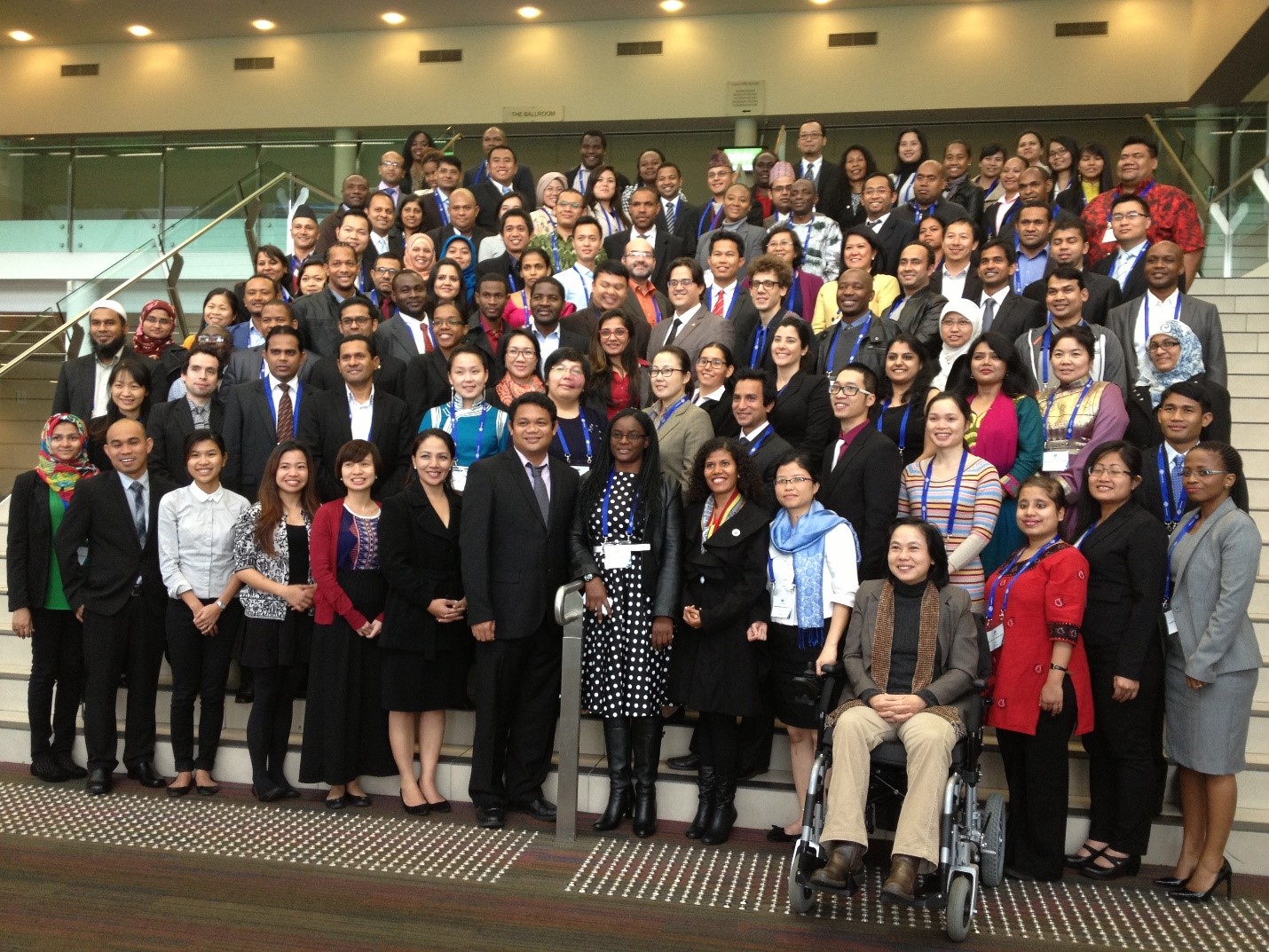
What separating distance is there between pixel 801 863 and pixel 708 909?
1.16ft

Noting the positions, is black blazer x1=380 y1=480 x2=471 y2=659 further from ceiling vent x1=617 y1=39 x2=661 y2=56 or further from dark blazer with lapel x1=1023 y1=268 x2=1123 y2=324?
ceiling vent x1=617 y1=39 x2=661 y2=56

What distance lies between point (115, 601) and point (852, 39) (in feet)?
38.2

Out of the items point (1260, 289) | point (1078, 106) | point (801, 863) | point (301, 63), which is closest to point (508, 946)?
point (801, 863)

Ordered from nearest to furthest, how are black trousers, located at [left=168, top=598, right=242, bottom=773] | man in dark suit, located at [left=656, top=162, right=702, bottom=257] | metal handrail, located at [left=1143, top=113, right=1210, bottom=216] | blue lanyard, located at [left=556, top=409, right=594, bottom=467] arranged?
black trousers, located at [left=168, top=598, right=242, bottom=773], blue lanyard, located at [left=556, top=409, right=594, bottom=467], man in dark suit, located at [left=656, top=162, right=702, bottom=257], metal handrail, located at [left=1143, top=113, right=1210, bottom=216]

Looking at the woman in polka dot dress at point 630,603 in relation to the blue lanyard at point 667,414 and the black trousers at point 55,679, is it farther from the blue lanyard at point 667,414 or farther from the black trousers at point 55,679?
the black trousers at point 55,679

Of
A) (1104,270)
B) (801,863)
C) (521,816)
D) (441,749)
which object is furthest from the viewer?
(1104,270)

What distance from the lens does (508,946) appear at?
3.74 meters

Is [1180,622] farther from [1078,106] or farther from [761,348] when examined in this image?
[1078,106]

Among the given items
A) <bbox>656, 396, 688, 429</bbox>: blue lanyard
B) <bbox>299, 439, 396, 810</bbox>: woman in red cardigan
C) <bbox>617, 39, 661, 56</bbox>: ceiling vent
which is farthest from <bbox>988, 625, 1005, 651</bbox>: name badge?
<bbox>617, 39, 661, 56</bbox>: ceiling vent

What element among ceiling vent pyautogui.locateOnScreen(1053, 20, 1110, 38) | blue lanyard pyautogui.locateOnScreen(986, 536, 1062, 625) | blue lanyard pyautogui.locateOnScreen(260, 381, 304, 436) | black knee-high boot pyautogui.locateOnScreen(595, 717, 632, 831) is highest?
ceiling vent pyautogui.locateOnScreen(1053, 20, 1110, 38)

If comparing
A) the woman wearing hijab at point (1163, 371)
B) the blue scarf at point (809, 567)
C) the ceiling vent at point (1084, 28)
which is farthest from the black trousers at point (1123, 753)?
the ceiling vent at point (1084, 28)

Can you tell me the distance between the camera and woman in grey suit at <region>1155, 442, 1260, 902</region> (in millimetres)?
4262

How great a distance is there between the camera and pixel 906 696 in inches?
167

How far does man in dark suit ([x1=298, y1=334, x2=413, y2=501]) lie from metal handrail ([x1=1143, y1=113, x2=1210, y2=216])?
6.67 m
